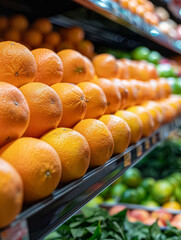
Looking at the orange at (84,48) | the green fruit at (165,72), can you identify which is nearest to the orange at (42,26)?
the orange at (84,48)

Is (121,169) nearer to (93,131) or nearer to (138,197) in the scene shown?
(93,131)

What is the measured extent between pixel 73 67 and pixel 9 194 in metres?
0.66

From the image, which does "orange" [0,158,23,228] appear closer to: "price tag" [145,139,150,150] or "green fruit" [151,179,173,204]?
"price tag" [145,139,150,150]

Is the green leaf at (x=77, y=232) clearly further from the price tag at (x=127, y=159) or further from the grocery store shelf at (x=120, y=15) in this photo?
the grocery store shelf at (x=120, y=15)

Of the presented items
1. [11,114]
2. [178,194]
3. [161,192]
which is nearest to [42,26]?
[11,114]

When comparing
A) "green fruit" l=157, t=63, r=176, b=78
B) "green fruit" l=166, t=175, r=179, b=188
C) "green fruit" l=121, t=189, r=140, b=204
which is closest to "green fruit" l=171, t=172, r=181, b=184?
"green fruit" l=166, t=175, r=179, b=188

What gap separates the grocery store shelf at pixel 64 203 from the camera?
1.81 feet

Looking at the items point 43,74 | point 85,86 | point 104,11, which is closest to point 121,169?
point 85,86

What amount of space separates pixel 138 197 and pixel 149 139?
2.46 ft

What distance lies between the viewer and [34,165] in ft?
2.00

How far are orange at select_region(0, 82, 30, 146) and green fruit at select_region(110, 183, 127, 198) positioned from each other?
155cm

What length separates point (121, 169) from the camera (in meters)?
1.05

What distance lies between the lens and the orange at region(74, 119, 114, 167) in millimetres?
880

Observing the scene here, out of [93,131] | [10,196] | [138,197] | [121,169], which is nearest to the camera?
[10,196]
